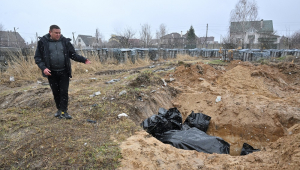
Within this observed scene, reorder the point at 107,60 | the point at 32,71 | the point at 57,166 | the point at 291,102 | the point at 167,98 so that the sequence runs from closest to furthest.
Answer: the point at 57,166, the point at 291,102, the point at 167,98, the point at 32,71, the point at 107,60

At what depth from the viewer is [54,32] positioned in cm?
285

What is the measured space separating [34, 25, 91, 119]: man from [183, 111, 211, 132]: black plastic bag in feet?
8.04

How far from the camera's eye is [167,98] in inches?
201

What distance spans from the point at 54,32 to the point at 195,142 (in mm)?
2889

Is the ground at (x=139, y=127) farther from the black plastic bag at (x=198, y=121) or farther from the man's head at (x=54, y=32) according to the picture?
the man's head at (x=54, y=32)

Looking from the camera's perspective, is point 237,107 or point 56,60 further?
point 237,107

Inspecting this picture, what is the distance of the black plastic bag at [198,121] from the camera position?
392 cm

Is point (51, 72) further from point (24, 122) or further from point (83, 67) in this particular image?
point (83, 67)

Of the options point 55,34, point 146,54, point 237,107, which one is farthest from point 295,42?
point 55,34

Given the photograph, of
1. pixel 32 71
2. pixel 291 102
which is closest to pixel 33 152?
pixel 291 102

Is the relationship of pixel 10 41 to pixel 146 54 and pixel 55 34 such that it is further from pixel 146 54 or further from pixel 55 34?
pixel 55 34

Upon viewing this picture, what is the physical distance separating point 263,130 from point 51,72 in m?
4.57

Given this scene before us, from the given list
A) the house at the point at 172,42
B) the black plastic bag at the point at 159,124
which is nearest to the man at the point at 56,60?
the black plastic bag at the point at 159,124

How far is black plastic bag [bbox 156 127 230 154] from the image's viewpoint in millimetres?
2791
